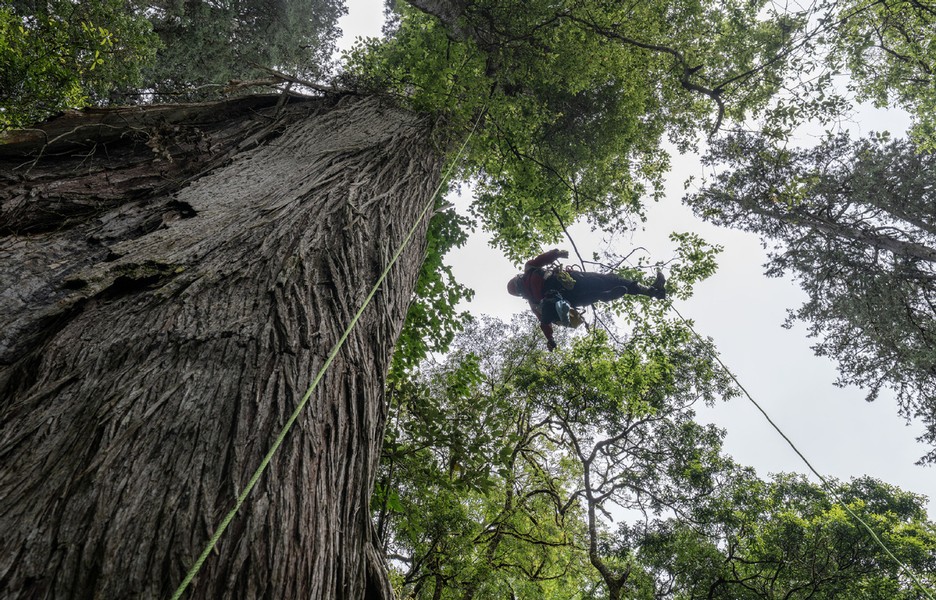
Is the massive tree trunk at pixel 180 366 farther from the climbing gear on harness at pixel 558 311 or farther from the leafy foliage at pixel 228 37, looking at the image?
the leafy foliage at pixel 228 37

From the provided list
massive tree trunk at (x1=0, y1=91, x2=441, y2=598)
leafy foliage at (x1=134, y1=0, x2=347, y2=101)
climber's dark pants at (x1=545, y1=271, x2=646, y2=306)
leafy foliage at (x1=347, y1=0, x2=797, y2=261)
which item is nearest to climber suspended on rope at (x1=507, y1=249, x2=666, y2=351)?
climber's dark pants at (x1=545, y1=271, x2=646, y2=306)

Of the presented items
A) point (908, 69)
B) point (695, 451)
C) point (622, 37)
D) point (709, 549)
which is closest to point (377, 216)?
point (622, 37)

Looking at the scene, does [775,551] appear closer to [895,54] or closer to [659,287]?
[659,287]

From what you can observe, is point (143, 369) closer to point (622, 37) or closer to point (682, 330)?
point (622, 37)

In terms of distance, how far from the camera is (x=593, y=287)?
647 cm

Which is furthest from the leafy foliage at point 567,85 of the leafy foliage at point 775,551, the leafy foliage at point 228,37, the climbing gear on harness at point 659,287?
the leafy foliage at point 775,551

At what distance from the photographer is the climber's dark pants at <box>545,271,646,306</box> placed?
638cm

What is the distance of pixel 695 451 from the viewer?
761 centimetres

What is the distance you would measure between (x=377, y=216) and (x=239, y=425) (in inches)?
63.4

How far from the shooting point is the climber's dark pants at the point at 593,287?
638 centimetres

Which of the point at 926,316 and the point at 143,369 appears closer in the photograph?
the point at 143,369

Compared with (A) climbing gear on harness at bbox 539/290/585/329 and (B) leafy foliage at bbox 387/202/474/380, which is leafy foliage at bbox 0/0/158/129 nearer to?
(B) leafy foliage at bbox 387/202/474/380

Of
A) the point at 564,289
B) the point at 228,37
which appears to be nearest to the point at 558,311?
the point at 564,289

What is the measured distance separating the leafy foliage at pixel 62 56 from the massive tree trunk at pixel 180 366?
178 cm
